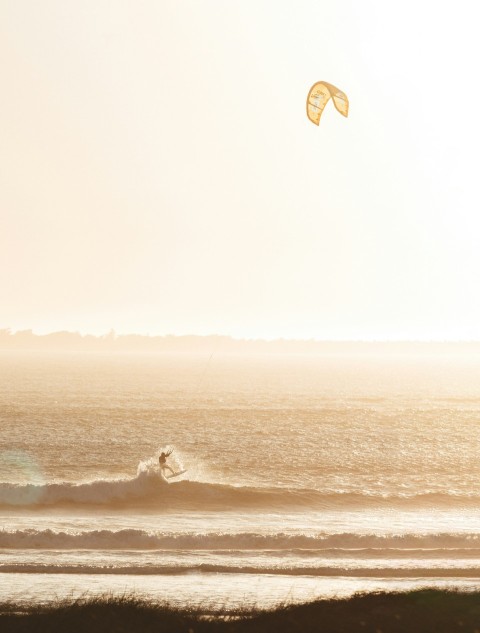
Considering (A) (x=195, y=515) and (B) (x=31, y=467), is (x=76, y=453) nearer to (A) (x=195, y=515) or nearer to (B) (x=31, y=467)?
(B) (x=31, y=467)

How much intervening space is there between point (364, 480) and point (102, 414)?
41307mm

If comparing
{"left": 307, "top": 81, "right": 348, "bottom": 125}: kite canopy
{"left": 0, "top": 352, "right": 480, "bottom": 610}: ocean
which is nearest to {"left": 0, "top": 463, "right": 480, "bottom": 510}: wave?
{"left": 0, "top": 352, "right": 480, "bottom": 610}: ocean

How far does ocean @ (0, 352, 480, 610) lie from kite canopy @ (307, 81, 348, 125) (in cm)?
1693

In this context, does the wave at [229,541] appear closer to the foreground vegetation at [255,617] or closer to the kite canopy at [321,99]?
the foreground vegetation at [255,617]

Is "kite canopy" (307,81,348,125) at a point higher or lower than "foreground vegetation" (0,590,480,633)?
higher

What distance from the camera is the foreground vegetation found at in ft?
49.4

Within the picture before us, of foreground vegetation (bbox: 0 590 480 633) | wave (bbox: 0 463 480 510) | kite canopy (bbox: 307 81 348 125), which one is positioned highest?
kite canopy (bbox: 307 81 348 125)

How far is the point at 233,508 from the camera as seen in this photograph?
34.0 meters

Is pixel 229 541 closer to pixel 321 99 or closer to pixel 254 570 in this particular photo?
A: pixel 254 570

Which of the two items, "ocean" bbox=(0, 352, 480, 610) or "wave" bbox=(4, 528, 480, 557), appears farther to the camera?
"wave" bbox=(4, 528, 480, 557)

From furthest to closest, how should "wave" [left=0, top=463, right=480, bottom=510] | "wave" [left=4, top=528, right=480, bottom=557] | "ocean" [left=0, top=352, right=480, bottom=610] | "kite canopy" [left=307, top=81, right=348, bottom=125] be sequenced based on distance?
"wave" [left=0, top=463, right=480, bottom=510]
"kite canopy" [left=307, top=81, right=348, bottom=125]
"wave" [left=4, top=528, right=480, bottom=557]
"ocean" [left=0, top=352, right=480, bottom=610]

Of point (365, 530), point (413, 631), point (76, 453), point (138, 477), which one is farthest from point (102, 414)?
point (413, 631)

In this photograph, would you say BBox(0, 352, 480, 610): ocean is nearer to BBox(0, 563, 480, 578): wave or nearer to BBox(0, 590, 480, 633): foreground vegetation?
BBox(0, 563, 480, 578): wave

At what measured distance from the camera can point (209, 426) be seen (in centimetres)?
7006
